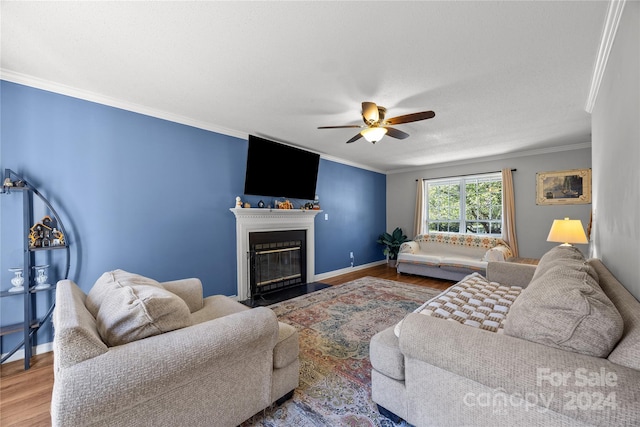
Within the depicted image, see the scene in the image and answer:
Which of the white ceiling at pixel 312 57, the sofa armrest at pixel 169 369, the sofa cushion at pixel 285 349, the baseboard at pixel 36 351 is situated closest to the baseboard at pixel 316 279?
the baseboard at pixel 36 351

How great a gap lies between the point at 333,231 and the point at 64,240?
384 centimetres

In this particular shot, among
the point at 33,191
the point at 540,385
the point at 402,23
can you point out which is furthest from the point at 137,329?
the point at 402,23

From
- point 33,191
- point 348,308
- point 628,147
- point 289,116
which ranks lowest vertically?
point 348,308

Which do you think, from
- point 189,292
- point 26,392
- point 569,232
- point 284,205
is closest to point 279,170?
point 284,205

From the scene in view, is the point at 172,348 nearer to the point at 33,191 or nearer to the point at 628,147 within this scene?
the point at 33,191

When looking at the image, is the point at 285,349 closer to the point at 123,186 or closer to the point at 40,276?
the point at 40,276

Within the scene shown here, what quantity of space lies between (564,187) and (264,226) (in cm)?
507

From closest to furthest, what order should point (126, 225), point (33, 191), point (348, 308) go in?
1. point (33, 191)
2. point (126, 225)
3. point (348, 308)

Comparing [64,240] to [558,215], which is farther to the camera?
[558,215]

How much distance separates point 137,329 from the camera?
1.17m

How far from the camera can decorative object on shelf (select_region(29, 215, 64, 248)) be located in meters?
2.16

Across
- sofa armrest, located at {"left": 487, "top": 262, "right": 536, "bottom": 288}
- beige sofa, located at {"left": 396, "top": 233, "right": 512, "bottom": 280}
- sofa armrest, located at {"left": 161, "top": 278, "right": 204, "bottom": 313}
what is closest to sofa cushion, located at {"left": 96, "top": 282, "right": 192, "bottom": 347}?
sofa armrest, located at {"left": 161, "top": 278, "right": 204, "bottom": 313}

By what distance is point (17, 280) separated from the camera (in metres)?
2.05

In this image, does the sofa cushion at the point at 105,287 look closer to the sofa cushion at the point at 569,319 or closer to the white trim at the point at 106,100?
the white trim at the point at 106,100
